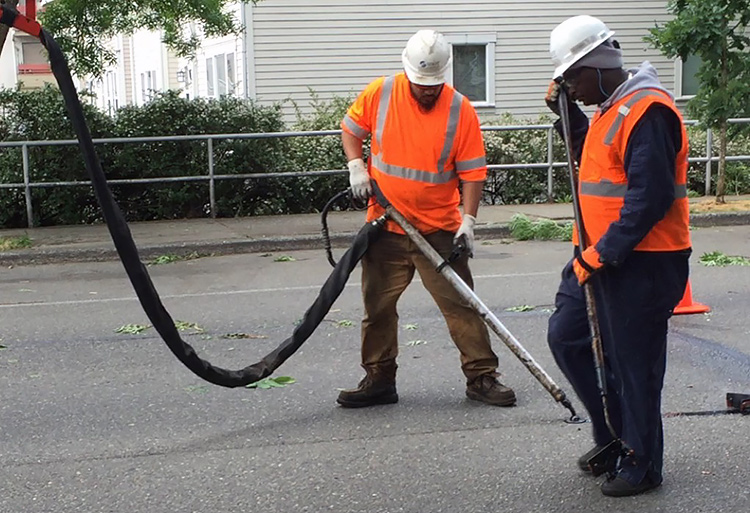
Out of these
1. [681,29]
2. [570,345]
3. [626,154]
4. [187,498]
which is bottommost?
[187,498]

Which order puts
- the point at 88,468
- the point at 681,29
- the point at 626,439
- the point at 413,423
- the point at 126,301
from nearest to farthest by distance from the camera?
the point at 626,439, the point at 88,468, the point at 413,423, the point at 126,301, the point at 681,29

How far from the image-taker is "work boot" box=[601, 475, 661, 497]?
4301mm

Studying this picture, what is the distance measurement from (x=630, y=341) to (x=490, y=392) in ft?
5.10

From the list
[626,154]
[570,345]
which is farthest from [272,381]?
[626,154]

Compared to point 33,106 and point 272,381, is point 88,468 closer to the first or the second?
point 272,381

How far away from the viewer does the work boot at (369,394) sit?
5.68 m

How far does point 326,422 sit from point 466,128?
5.24ft

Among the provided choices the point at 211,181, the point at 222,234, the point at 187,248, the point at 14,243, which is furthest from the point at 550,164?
the point at 14,243

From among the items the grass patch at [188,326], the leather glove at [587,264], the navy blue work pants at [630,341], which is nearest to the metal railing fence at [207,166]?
the grass patch at [188,326]

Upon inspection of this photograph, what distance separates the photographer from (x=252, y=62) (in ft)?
67.3

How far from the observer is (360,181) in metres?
5.47

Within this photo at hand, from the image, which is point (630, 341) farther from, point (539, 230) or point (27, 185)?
point (27, 185)

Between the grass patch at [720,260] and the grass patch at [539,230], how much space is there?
1999mm

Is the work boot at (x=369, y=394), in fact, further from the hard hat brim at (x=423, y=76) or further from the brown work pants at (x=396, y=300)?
the hard hat brim at (x=423, y=76)
